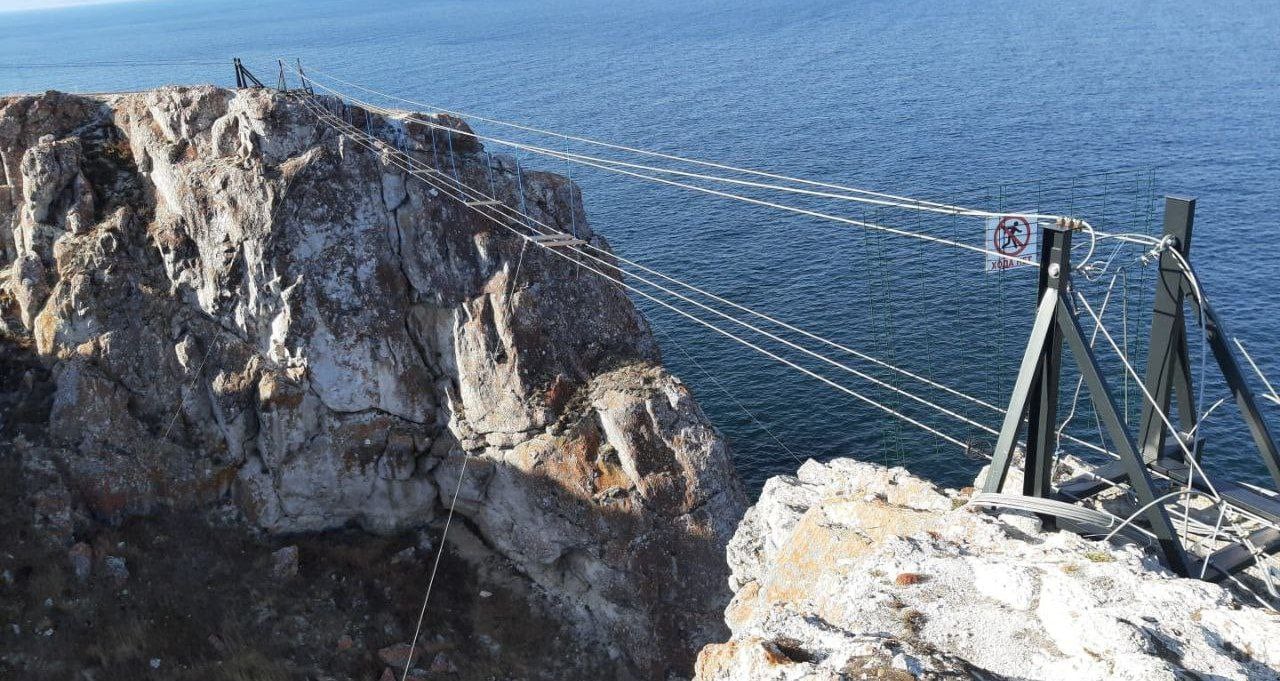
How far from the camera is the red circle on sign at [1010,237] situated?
655 inches

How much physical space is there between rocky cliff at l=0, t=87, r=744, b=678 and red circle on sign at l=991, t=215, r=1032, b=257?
18.5m

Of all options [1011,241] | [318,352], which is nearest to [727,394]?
[318,352]

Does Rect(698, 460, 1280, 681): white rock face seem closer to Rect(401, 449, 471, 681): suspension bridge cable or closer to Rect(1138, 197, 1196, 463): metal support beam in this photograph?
Rect(1138, 197, 1196, 463): metal support beam

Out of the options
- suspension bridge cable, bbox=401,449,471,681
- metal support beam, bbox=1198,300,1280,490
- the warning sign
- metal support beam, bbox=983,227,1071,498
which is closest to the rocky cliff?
suspension bridge cable, bbox=401,449,471,681

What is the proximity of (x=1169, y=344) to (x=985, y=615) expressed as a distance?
19.9 feet

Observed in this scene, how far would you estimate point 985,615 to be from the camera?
10.4 meters

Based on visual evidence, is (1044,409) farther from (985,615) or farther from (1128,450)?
(985,615)

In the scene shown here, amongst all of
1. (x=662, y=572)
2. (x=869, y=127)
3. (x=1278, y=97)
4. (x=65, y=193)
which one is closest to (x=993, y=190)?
(x=869, y=127)

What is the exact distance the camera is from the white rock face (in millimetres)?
9312

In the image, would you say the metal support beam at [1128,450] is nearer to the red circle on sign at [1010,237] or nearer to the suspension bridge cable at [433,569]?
the red circle on sign at [1010,237]

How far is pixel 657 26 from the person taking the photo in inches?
6545

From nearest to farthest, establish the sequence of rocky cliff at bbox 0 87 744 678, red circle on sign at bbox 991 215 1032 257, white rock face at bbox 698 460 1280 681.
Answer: white rock face at bbox 698 460 1280 681 < red circle on sign at bbox 991 215 1032 257 < rocky cliff at bbox 0 87 744 678

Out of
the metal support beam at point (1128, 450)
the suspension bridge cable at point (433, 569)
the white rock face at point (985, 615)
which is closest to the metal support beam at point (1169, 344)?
the metal support beam at point (1128, 450)

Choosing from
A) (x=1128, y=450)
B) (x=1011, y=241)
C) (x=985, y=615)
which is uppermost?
(x=1011, y=241)
